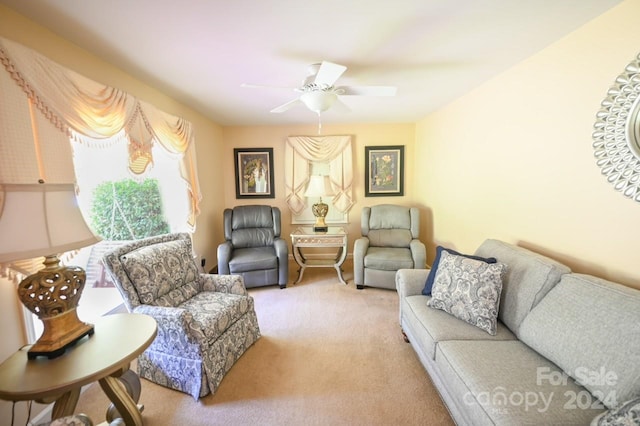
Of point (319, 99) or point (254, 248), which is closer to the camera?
point (319, 99)

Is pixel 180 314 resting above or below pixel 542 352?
above

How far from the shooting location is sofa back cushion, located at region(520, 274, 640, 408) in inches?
40.3

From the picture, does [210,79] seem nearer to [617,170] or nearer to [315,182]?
[315,182]

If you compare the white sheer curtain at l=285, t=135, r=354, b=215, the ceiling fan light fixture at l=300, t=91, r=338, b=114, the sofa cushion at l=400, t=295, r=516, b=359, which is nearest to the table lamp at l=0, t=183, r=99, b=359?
the ceiling fan light fixture at l=300, t=91, r=338, b=114

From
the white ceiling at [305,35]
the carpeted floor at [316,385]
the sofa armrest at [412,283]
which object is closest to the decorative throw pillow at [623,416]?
the carpeted floor at [316,385]

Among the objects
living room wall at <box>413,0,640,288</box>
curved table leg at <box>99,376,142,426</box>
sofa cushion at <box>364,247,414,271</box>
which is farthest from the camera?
sofa cushion at <box>364,247,414,271</box>

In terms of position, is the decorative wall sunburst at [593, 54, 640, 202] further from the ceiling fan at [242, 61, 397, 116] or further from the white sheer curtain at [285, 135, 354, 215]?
the white sheer curtain at [285, 135, 354, 215]

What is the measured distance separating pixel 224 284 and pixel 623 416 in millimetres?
2290

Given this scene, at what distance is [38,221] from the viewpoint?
3.31 ft

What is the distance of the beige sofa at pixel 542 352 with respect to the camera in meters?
1.02

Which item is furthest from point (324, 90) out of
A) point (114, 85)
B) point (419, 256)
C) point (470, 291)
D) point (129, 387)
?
point (129, 387)

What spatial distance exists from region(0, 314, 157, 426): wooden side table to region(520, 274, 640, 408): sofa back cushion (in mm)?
2017

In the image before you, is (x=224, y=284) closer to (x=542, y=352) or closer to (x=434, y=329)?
(x=434, y=329)

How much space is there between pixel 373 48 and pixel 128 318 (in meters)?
2.30
